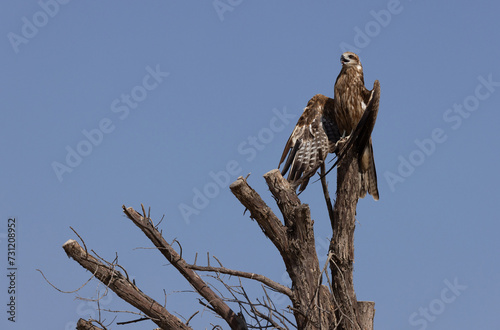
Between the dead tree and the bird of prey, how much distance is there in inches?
34.4

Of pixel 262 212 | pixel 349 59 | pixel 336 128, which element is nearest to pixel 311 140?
pixel 336 128

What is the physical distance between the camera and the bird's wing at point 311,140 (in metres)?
5.80

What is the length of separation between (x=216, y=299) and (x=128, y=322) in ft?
2.49

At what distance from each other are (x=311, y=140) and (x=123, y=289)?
265 centimetres

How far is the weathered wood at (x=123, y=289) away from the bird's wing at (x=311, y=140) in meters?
1.79

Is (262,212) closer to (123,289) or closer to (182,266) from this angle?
(182,266)

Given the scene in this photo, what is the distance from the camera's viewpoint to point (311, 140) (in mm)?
6262

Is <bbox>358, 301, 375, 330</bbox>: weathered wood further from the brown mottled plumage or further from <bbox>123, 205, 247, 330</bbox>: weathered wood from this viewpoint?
the brown mottled plumage

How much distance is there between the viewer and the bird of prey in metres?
5.72

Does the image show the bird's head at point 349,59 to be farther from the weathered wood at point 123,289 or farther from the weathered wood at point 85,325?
the weathered wood at point 85,325

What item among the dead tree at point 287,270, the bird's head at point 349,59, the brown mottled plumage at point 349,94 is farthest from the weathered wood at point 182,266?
the bird's head at point 349,59

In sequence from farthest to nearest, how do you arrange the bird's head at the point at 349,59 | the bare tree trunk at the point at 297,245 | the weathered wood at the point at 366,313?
the bird's head at the point at 349,59, the weathered wood at the point at 366,313, the bare tree trunk at the point at 297,245

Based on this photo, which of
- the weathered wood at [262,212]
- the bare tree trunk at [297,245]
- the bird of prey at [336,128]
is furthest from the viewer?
the bird of prey at [336,128]

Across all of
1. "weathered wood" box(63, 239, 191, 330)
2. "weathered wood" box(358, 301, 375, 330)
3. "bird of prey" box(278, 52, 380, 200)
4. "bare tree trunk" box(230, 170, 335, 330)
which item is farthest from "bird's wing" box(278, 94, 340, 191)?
"weathered wood" box(63, 239, 191, 330)
